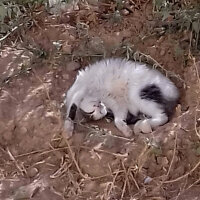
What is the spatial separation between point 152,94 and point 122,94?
194mm

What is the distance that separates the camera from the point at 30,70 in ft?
13.3

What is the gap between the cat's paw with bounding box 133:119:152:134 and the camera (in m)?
3.55

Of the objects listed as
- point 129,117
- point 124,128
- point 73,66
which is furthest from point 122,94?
point 73,66

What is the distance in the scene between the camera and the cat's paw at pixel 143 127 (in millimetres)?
3555

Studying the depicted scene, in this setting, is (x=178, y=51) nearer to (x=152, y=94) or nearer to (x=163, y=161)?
(x=152, y=94)

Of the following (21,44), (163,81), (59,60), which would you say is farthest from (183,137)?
(21,44)

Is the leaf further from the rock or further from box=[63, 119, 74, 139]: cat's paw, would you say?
box=[63, 119, 74, 139]: cat's paw

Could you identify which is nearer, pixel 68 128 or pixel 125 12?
pixel 68 128

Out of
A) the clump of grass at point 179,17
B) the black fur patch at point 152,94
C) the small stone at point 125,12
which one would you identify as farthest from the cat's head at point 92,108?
the small stone at point 125,12

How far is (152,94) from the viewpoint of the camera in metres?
3.73

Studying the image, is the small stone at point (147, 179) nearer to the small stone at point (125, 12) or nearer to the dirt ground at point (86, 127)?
the dirt ground at point (86, 127)

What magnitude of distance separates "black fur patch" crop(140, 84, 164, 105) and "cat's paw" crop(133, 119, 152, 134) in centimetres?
16

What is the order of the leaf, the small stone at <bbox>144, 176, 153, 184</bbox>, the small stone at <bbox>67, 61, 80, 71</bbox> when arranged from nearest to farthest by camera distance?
1. the small stone at <bbox>144, 176, 153, 184</bbox>
2. the leaf
3. the small stone at <bbox>67, 61, 80, 71</bbox>

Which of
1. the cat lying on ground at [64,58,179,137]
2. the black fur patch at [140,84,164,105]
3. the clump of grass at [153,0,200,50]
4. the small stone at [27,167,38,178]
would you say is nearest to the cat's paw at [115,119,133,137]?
the cat lying on ground at [64,58,179,137]
